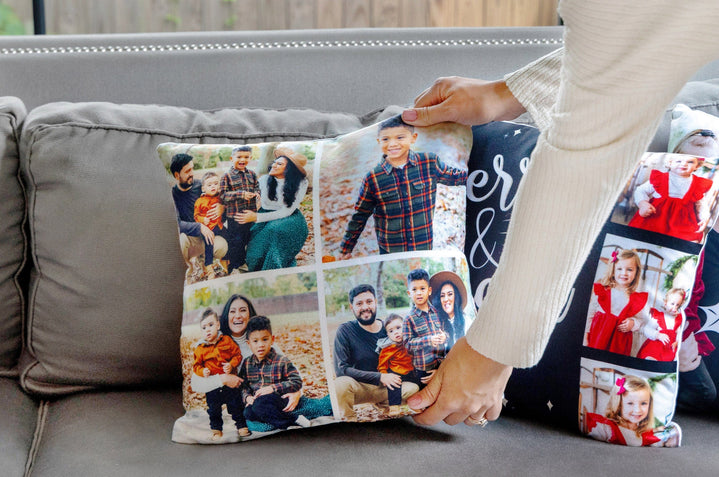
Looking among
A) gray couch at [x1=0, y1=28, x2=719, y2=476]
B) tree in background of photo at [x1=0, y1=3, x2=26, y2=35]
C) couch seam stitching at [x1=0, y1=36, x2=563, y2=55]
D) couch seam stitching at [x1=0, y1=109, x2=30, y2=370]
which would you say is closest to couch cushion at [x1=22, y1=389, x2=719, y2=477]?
gray couch at [x1=0, y1=28, x2=719, y2=476]

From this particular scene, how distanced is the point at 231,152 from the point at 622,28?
0.58 meters

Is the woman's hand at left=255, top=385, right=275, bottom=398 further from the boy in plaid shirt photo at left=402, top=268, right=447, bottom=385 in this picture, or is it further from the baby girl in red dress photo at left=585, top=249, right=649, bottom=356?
the baby girl in red dress photo at left=585, top=249, right=649, bottom=356

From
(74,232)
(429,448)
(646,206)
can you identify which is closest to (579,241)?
(646,206)

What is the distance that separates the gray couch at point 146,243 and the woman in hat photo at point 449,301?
0.16 metres

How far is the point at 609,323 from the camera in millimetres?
952

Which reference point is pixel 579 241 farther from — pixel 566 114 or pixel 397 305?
pixel 397 305

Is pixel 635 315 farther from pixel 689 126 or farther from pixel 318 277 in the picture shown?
pixel 318 277

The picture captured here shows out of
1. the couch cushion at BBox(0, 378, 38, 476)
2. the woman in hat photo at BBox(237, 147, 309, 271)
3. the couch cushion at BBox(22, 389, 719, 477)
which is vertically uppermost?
the woman in hat photo at BBox(237, 147, 309, 271)

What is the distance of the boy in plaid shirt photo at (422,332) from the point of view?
0.92 m

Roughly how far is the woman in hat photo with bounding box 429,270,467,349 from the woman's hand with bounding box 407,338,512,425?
32 millimetres

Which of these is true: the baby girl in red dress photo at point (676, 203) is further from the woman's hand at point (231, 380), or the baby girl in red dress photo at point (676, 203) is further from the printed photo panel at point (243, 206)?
the woman's hand at point (231, 380)

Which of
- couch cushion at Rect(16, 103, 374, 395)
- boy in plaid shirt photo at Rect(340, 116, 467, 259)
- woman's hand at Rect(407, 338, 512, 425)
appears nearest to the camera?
woman's hand at Rect(407, 338, 512, 425)

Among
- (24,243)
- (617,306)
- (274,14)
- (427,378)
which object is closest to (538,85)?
(617,306)

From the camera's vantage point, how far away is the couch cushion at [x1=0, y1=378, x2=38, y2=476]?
0.95 meters
